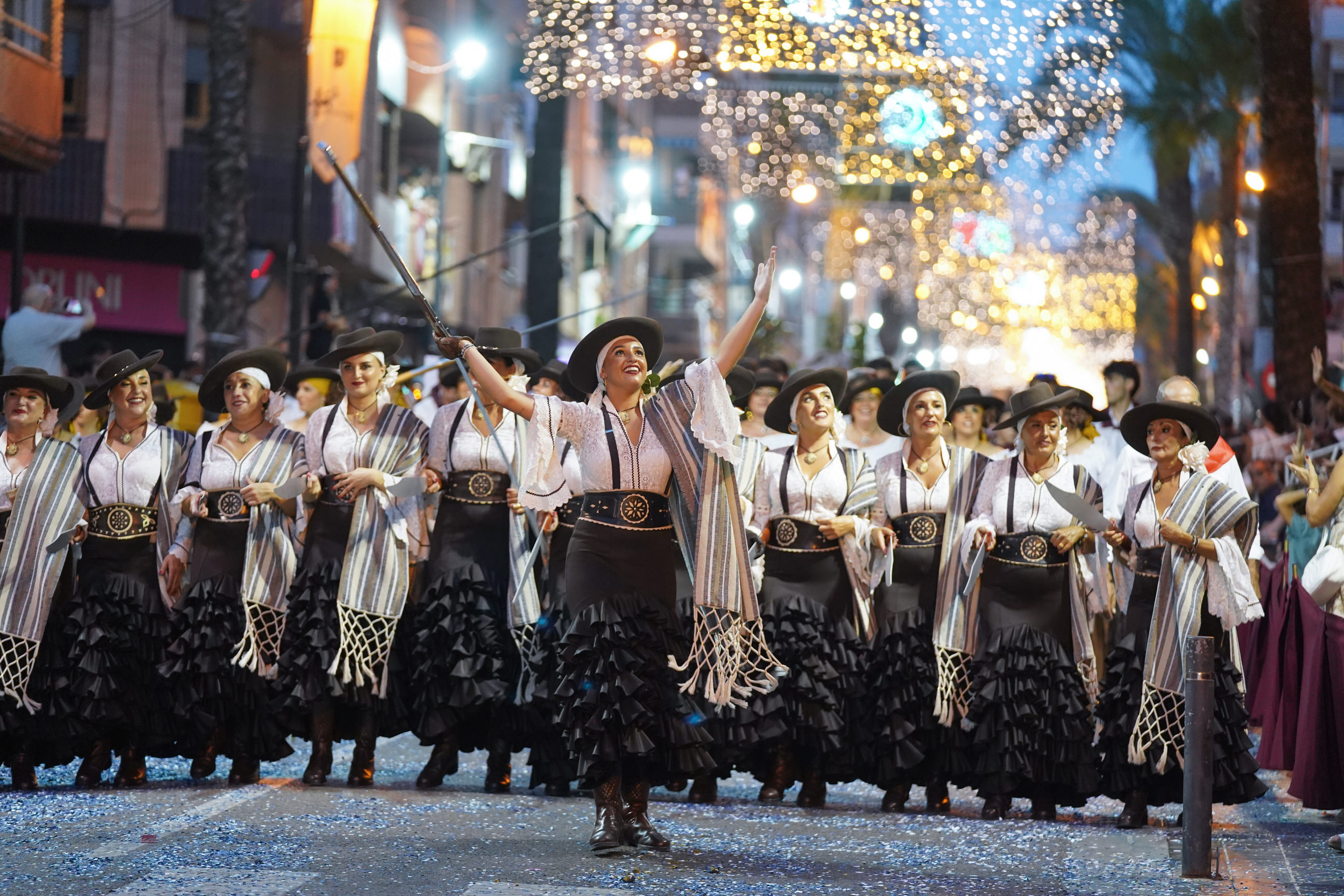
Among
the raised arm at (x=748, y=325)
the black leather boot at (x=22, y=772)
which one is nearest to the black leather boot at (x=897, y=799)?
the raised arm at (x=748, y=325)

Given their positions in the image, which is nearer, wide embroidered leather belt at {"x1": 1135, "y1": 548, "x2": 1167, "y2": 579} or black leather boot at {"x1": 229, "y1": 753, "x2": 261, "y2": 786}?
wide embroidered leather belt at {"x1": 1135, "y1": 548, "x2": 1167, "y2": 579}

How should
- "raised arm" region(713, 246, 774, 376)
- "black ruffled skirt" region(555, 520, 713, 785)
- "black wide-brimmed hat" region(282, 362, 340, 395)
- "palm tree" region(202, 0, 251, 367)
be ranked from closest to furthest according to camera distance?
"raised arm" region(713, 246, 774, 376), "black ruffled skirt" region(555, 520, 713, 785), "black wide-brimmed hat" region(282, 362, 340, 395), "palm tree" region(202, 0, 251, 367)

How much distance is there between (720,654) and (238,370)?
334cm

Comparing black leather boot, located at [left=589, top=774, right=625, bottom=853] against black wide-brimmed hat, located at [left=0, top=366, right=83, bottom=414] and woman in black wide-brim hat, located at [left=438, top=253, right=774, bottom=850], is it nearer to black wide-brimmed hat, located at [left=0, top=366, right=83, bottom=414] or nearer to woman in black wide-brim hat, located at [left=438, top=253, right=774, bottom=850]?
woman in black wide-brim hat, located at [left=438, top=253, right=774, bottom=850]

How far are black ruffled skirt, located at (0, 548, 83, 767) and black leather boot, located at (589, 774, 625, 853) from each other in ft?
10.1

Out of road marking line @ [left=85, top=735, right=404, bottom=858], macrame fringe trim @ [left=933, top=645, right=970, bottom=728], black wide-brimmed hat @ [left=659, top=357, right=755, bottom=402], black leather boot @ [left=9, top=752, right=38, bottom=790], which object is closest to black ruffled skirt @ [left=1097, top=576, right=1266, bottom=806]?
macrame fringe trim @ [left=933, top=645, right=970, bottom=728]

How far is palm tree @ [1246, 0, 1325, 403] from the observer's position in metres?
17.6

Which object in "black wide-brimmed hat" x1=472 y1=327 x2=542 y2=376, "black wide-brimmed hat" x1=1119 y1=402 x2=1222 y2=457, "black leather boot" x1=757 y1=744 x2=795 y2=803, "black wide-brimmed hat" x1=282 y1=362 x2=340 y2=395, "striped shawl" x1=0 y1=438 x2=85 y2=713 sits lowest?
"black leather boot" x1=757 y1=744 x2=795 y2=803

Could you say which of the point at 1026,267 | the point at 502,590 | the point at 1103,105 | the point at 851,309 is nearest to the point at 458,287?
the point at 1026,267

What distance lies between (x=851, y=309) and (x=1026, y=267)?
61436mm

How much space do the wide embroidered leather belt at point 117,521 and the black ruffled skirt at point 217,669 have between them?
30 cm

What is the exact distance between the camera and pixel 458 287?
128ft

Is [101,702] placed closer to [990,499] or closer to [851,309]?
[990,499]

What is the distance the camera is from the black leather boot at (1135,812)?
9.49 metres
